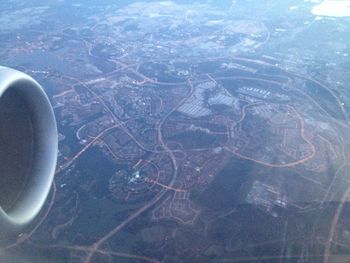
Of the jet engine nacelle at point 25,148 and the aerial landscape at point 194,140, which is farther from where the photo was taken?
the aerial landscape at point 194,140

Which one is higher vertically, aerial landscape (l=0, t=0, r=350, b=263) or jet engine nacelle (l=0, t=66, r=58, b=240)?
jet engine nacelle (l=0, t=66, r=58, b=240)

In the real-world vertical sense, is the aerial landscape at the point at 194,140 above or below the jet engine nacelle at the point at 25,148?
below

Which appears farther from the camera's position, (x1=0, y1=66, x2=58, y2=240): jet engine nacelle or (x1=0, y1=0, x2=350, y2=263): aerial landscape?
(x1=0, y1=0, x2=350, y2=263): aerial landscape

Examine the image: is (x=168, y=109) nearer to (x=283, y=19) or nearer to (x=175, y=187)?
(x=175, y=187)
